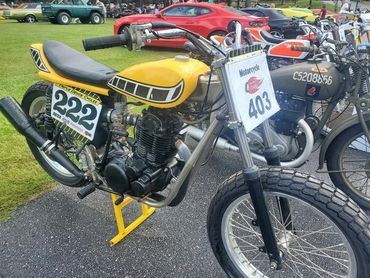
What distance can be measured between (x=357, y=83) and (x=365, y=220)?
1678 mm

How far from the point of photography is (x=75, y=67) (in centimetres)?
237

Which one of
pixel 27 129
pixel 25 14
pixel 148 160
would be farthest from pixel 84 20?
pixel 148 160

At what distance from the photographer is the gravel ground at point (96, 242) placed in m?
2.16

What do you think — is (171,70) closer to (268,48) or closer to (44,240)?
(44,240)

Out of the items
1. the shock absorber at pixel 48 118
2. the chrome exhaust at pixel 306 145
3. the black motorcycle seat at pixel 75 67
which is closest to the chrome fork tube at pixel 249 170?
the black motorcycle seat at pixel 75 67

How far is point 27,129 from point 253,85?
72.5 inches

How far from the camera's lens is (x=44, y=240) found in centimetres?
239

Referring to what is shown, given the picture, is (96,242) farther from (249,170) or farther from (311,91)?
(311,91)

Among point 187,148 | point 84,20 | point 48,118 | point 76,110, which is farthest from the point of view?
point 84,20

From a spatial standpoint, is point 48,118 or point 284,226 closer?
point 284,226

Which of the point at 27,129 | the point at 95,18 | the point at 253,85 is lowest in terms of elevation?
the point at 95,18

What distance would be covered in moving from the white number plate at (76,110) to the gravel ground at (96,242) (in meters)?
0.72

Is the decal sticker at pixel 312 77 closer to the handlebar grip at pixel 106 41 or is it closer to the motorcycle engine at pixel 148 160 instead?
the motorcycle engine at pixel 148 160

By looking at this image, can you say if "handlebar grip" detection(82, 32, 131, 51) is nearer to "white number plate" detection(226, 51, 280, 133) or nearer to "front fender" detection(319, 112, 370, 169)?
"white number plate" detection(226, 51, 280, 133)
